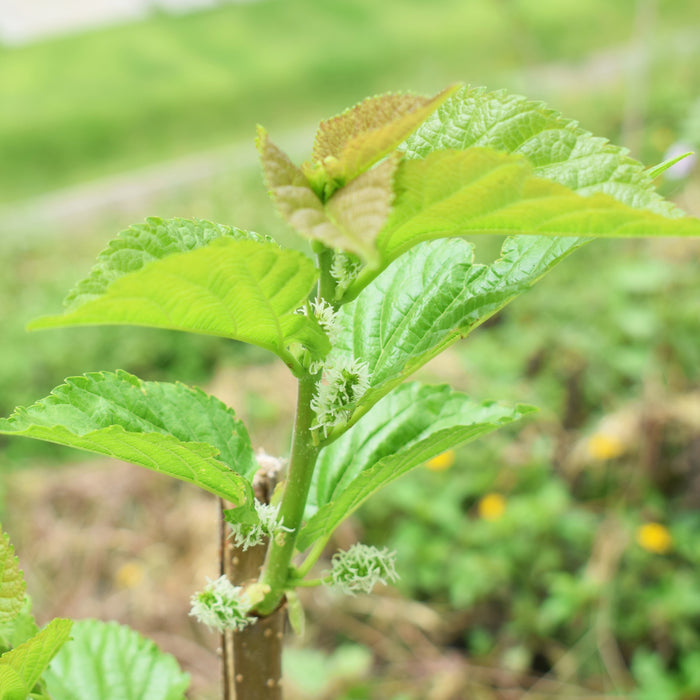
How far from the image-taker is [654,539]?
1768mm

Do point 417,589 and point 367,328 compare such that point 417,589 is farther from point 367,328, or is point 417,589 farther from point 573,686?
point 367,328

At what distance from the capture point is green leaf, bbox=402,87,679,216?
38cm

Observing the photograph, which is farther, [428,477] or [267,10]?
[267,10]

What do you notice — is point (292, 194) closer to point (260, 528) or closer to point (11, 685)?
point (260, 528)

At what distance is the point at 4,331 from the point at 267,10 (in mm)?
3167

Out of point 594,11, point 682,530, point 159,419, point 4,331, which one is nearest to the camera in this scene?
point 159,419

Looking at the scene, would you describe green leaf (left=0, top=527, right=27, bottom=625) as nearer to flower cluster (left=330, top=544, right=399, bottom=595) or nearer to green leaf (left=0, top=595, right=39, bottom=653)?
green leaf (left=0, top=595, right=39, bottom=653)

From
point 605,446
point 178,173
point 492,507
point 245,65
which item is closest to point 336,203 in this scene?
point 492,507

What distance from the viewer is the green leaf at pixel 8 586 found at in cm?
42

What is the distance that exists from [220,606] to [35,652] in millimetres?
102

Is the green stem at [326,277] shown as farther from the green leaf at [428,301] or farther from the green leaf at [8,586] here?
the green leaf at [8,586]

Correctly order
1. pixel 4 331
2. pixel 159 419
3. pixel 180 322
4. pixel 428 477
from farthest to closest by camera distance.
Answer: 1. pixel 4 331
2. pixel 428 477
3. pixel 159 419
4. pixel 180 322

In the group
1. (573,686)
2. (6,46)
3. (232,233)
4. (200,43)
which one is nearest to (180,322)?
(232,233)

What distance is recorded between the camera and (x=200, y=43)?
200 inches
